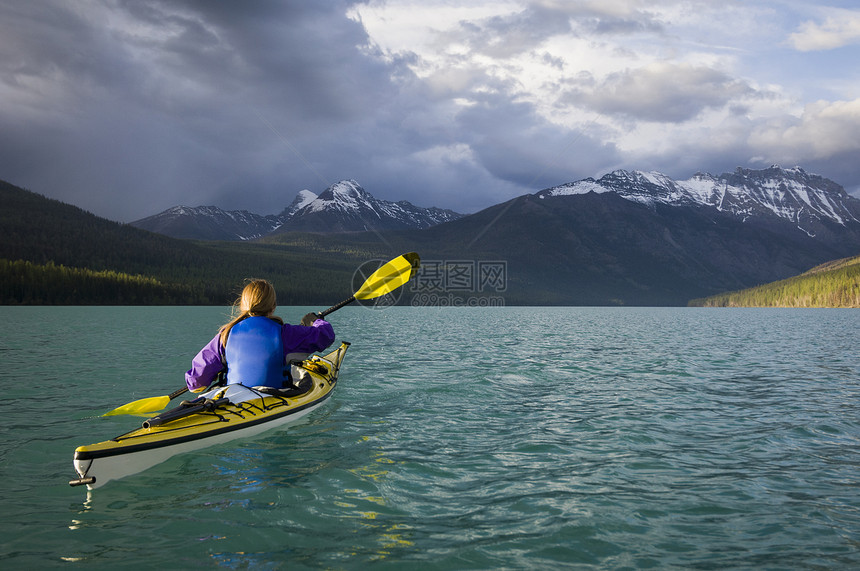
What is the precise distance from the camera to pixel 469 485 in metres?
8.62

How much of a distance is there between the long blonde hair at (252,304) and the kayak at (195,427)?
121 centimetres

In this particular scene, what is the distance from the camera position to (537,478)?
29.5 feet

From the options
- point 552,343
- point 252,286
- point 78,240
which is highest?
point 78,240

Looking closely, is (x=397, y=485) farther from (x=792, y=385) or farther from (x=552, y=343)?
(x=552, y=343)

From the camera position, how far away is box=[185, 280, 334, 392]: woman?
33.6 feet

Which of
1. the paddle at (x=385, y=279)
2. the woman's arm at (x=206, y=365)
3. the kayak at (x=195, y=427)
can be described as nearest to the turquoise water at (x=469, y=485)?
the kayak at (x=195, y=427)

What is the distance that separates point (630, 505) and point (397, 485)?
3.70 m

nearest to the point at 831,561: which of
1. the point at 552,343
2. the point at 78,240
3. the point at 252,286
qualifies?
the point at 252,286

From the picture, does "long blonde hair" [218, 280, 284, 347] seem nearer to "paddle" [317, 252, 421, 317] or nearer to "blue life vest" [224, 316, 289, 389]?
"blue life vest" [224, 316, 289, 389]

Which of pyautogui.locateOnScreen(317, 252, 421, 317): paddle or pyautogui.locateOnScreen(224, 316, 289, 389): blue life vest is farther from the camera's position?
pyautogui.locateOnScreen(317, 252, 421, 317): paddle

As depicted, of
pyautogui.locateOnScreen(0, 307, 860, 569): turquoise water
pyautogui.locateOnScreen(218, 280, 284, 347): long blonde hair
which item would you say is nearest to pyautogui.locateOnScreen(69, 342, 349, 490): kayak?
pyautogui.locateOnScreen(0, 307, 860, 569): turquoise water

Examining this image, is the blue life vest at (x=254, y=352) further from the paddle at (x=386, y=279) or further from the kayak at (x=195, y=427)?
the paddle at (x=386, y=279)

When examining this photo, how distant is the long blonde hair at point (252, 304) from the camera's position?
1023 cm

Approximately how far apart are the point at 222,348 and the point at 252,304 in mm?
1129
